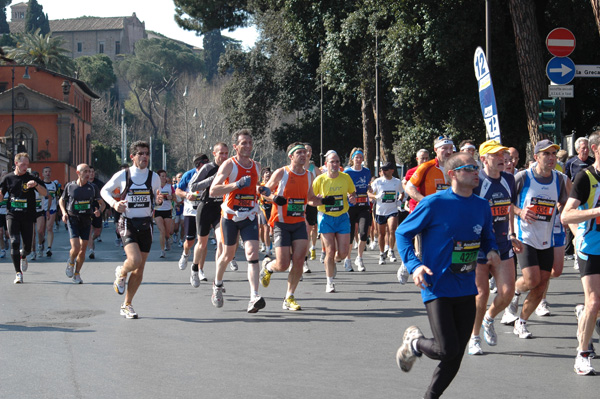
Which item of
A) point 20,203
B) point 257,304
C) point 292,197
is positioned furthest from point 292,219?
point 20,203

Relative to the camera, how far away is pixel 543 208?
8648 millimetres

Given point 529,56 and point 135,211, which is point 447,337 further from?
point 529,56

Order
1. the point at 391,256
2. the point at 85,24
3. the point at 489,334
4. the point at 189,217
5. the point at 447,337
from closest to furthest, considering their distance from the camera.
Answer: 1. the point at 447,337
2. the point at 489,334
3. the point at 189,217
4. the point at 391,256
5. the point at 85,24

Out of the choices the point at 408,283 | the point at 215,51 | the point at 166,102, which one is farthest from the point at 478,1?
the point at 215,51

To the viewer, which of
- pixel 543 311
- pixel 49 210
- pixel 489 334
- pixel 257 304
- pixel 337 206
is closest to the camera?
pixel 489 334

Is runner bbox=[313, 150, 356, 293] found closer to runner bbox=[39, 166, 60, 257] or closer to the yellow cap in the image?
the yellow cap

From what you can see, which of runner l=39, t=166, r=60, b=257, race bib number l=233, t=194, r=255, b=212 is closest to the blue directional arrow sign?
race bib number l=233, t=194, r=255, b=212

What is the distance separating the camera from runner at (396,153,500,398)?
561cm

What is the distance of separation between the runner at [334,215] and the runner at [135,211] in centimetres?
294

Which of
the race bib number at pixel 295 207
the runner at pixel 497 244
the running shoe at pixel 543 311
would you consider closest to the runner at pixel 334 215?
the race bib number at pixel 295 207

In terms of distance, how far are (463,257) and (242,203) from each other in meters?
→ 4.98

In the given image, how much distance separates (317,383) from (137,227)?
13.5 feet

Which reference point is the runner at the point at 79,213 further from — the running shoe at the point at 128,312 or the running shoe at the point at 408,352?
the running shoe at the point at 408,352

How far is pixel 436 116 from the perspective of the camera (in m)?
28.0
